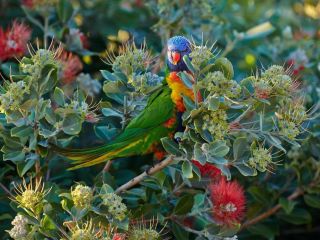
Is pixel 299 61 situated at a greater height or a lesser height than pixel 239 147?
lesser

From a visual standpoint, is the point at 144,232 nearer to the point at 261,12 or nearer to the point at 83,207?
the point at 83,207

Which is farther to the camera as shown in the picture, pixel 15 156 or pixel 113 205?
pixel 15 156

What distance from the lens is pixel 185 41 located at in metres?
1.76

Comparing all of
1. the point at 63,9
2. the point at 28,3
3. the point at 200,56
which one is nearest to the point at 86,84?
the point at 63,9

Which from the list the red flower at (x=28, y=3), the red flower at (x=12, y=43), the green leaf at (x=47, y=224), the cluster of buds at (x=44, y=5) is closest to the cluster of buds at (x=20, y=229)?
the green leaf at (x=47, y=224)

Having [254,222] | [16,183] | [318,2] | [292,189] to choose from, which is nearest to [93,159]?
[16,183]

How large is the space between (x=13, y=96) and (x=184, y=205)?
2.01 feet

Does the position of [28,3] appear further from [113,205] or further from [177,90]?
[113,205]

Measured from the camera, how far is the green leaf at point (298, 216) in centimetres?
223

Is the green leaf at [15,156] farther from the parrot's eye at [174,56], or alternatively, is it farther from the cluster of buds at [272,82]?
the cluster of buds at [272,82]

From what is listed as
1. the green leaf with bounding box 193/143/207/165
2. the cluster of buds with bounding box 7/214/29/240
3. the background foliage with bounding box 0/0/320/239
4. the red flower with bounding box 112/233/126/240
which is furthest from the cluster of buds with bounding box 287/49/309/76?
the cluster of buds with bounding box 7/214/29/240

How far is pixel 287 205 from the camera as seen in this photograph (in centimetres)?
214

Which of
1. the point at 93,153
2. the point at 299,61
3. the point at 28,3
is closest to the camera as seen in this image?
the point at 93,153

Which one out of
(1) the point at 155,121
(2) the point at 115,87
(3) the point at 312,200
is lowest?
(3) the point at 312,200
